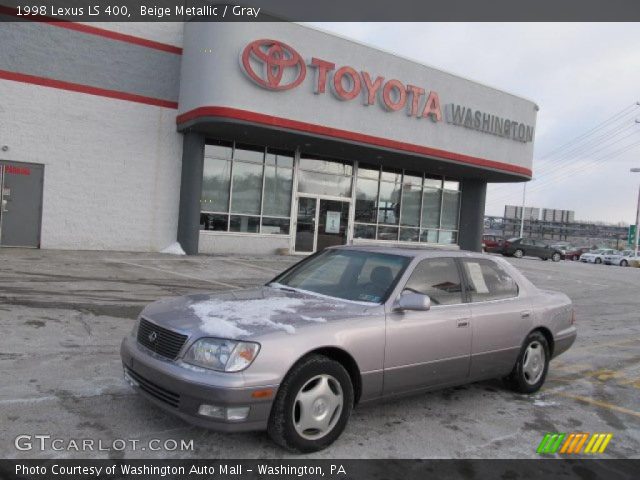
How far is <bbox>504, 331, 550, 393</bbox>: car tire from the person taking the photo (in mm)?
5375

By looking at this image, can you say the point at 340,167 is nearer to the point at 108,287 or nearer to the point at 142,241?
the point at 142,241

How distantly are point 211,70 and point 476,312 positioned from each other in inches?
465

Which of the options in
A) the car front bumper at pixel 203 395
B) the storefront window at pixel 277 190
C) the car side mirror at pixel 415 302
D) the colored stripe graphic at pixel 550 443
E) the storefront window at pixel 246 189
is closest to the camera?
the car front bumper at pixel 203 395

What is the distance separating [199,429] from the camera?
3963 millimetres

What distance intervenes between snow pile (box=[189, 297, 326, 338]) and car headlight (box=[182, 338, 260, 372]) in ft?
0.22

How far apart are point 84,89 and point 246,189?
5526 millimetres

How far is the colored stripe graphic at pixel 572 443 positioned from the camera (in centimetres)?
412

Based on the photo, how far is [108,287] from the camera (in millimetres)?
9703

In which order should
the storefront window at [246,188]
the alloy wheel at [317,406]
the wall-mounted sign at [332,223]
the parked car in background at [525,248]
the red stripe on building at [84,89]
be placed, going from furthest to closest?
the parked car in background at [525,248]
the wall-mounted sign at [332,223]
the storefront window at [246,188]
the red stripe on building at [84,89]
the alloy wheel at [317,406]

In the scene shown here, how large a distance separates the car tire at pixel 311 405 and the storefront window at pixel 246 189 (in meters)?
13.5

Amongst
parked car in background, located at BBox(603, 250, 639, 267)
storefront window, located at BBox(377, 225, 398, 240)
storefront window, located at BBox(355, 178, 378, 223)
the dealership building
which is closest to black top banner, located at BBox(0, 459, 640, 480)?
the dealership building

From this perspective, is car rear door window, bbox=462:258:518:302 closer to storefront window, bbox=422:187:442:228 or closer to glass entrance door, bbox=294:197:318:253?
glass entrance door, bbox=294:197:318:253

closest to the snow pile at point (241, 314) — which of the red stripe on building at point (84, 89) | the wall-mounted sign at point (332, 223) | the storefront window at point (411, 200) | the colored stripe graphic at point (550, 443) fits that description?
the colored stripe graphic at point (550, 443)

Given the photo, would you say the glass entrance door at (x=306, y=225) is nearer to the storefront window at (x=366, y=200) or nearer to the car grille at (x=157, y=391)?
the storefront window at (x=366, y=200)
